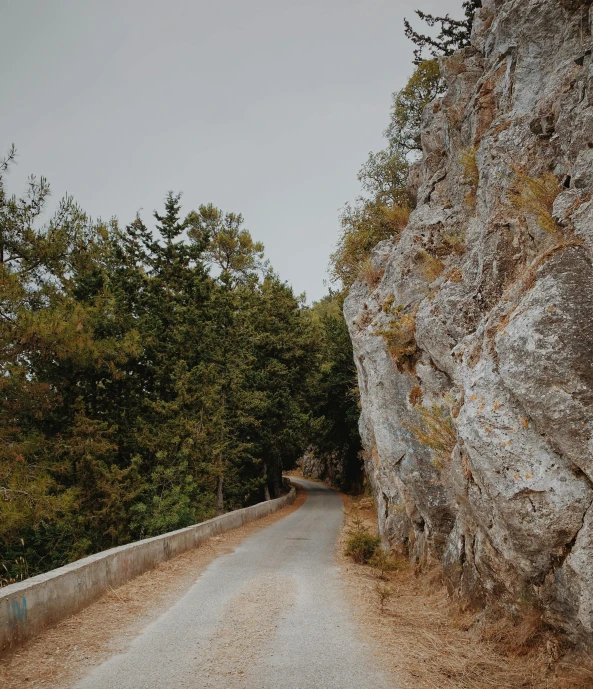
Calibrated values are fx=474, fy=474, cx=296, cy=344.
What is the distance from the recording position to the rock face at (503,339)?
4.87 metres

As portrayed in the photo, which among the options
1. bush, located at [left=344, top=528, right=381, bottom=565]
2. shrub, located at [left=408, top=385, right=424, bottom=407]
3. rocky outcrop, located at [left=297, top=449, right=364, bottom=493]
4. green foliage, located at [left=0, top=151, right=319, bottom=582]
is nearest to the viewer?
shrub, located at [left=408, top=385, right=424, bottom=407]

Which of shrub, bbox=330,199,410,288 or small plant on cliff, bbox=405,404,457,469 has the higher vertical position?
shrub, bbox=330,199,410,288

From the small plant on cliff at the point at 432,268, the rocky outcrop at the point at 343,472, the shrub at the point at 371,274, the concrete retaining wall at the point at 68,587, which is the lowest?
the rocky outcrop at the point at 343,472

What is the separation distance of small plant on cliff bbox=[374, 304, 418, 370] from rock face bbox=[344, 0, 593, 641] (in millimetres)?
44

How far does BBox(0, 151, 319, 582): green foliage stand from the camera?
42.2ft

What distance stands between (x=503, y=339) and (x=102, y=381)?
14.5 m

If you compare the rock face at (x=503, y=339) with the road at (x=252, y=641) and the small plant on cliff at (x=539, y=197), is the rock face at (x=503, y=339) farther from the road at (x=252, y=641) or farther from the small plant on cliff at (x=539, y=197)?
the road at (x=252, y=641)

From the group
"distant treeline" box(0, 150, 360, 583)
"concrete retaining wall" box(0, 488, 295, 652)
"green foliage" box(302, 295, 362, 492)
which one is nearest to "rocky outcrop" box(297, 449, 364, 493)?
"green foliage" box(302, 295, 362, 492)

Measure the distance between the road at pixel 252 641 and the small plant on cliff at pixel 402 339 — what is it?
467cm

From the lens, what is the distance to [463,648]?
5.57 metres

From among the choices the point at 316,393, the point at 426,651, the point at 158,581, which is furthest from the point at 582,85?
the point at 316,393

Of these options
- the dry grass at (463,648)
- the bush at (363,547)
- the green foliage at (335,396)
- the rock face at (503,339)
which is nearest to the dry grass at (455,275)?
the rock face at (503,339)

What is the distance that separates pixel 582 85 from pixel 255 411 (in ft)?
62.0

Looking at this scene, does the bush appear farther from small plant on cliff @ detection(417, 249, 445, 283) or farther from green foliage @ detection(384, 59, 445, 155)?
green foliage @ detection(384, 59, 445, 155)
